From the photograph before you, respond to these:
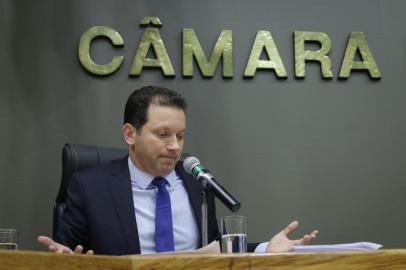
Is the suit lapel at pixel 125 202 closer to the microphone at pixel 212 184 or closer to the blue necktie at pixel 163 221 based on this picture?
the blue necktie at pixel 163 221

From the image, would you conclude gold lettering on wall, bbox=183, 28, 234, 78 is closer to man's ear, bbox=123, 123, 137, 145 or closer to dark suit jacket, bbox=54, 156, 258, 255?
man's ear, bbox=123, 123, 137, 145

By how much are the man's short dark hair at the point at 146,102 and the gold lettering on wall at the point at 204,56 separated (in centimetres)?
98

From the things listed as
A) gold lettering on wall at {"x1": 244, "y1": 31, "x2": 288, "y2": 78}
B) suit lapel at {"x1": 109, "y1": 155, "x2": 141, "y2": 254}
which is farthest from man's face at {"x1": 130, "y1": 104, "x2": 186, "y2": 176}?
gold lettering on wall at {"x1": 244, "y1": 31, "x2": 288, "y2": 78}

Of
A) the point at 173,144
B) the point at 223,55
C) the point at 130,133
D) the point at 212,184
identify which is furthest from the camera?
the point at 223,55

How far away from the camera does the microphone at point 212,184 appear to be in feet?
5.48

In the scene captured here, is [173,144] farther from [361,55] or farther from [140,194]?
[361,55]

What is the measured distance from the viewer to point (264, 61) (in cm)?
349

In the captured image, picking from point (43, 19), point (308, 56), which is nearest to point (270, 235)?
point (308, 56)

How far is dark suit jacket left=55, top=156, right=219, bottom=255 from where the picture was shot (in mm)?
2211

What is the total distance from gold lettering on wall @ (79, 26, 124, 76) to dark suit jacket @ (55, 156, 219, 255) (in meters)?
1.09

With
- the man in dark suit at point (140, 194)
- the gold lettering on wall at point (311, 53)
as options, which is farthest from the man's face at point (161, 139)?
the gold lettering on wall at point (311, 53)

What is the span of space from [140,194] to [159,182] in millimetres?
103

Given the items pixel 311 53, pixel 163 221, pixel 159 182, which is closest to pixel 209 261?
pixel 163 221

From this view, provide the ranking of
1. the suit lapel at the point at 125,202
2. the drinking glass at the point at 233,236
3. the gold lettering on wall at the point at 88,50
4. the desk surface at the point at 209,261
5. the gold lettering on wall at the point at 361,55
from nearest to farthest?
1. the desk surface at the point at 209,261
2. the drinking glass at the point at 233,236
3. the suit lapel at the point at 125,202
4. the gold lettering on wall at the point at 88,50
5. the gold lettering on wall at the point at 361,55
